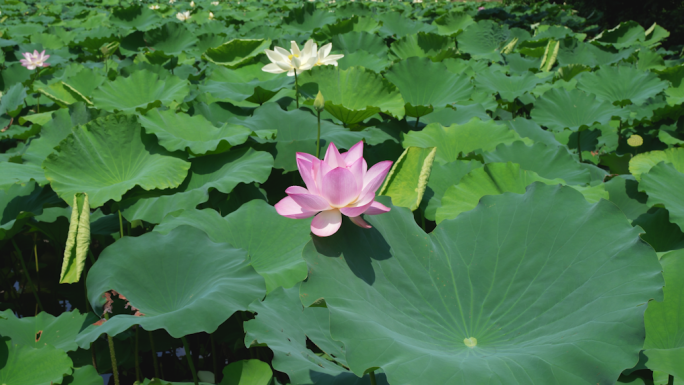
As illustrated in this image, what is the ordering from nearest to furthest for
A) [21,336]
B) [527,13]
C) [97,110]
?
[21,336] < [97,110] < [527,13]

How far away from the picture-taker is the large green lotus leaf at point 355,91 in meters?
2.08

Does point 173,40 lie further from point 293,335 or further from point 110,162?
point 293,335

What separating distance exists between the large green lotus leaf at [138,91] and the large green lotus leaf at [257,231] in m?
1.10

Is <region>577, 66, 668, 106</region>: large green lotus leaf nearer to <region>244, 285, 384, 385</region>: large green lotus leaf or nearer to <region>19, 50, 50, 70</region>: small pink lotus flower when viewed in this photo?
<region>244, 285, 384, 385</region>: large green lotus leaf

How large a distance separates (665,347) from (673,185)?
723mm

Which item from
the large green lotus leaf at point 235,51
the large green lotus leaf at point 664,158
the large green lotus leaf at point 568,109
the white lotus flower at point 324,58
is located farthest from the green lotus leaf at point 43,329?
the large green lotus leaf at point 568,109

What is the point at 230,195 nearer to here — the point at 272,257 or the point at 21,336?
the point at 272,257

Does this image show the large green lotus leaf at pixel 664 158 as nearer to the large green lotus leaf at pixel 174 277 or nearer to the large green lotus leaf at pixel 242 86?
the large green lotus leaf at pixel 174 277

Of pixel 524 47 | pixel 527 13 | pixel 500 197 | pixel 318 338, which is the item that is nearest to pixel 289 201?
pixel 318 338

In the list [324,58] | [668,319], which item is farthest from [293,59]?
[668,319]

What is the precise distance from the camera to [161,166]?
1.73 m

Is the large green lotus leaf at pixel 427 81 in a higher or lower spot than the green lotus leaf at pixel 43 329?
higher

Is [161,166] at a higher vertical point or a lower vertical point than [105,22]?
higher

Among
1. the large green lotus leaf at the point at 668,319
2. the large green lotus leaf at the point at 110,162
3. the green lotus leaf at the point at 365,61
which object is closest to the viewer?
the large green lotus leaf at the point at 668,319
